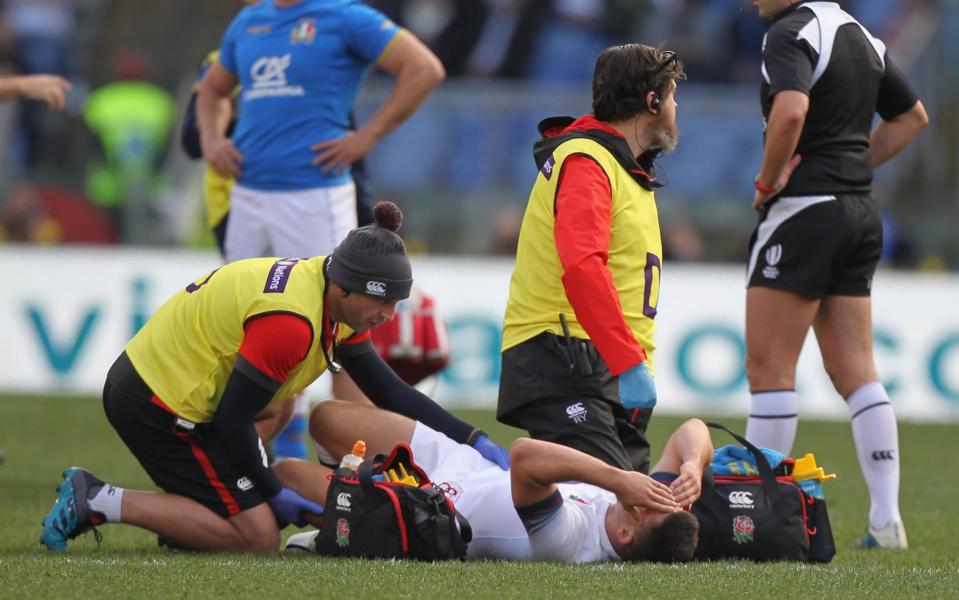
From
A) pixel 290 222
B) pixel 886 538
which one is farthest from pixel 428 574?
pixel 290 222

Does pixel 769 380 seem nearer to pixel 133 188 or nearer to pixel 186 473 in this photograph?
pixel 186 473

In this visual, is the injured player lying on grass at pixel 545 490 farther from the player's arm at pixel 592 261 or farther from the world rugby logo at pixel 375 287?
the world rugby logo at pixel 375 287

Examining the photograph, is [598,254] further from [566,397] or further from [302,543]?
[302,543]

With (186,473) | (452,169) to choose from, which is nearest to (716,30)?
(452,169)

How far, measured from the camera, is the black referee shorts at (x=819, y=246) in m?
6.31

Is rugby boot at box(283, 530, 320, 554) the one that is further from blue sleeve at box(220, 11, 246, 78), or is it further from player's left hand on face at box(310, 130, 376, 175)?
blue sleeve at box(220, 11, 246, 78)

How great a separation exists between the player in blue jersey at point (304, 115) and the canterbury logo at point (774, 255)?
212 centimetres

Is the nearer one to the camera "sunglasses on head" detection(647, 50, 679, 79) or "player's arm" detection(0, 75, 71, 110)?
"sunglasses on head" detection(647, 50, 679, 79)

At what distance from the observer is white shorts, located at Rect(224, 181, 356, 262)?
7566 mm

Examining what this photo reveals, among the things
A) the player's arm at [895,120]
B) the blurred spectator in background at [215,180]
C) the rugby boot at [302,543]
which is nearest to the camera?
the rugby boot at [302,543]

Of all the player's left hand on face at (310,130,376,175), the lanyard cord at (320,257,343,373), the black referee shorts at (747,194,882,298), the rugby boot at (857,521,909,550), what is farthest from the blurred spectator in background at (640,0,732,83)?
the lanyard cord at (320,257,343,373)

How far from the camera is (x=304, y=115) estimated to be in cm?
759

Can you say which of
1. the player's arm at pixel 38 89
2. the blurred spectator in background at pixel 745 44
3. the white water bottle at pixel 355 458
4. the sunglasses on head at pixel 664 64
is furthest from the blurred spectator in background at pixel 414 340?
the blurred spectator in background at pixel 745 44

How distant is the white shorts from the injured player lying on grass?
1.68 meters
